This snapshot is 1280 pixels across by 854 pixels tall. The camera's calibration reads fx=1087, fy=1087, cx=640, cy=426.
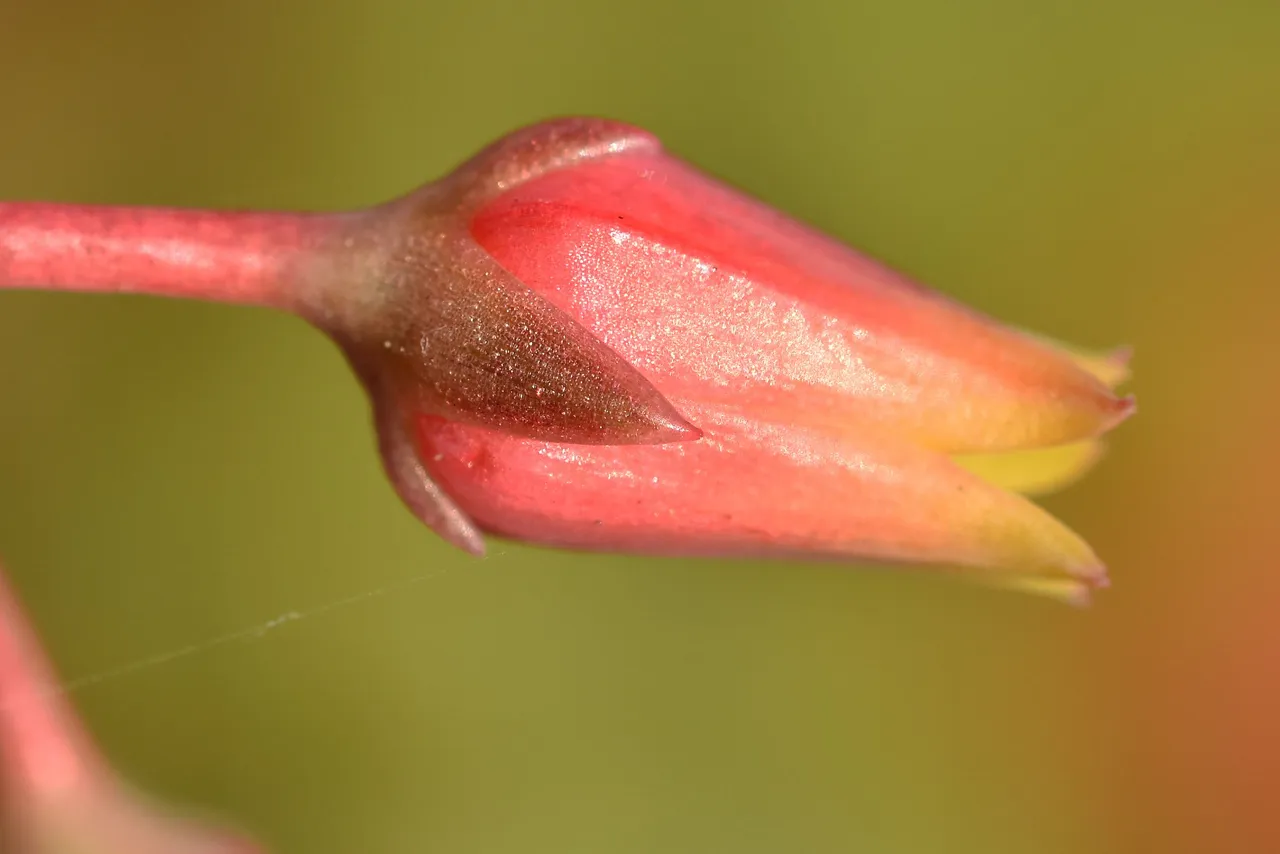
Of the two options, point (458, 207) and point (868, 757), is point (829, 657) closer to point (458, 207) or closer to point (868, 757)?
point (868, 757)

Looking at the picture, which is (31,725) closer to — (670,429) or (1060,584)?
(670,429)

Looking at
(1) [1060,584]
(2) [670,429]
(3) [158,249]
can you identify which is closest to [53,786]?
(3) [158,249]

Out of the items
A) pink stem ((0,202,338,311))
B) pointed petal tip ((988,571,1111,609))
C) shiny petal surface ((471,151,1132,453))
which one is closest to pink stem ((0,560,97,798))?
pink stem ((0,202,338,311))

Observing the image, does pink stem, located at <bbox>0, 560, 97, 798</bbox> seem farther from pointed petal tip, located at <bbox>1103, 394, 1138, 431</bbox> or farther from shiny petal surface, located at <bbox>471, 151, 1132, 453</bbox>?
pointed petal tip, located at <bbox>1103, 394, 1138, 431</bbox>

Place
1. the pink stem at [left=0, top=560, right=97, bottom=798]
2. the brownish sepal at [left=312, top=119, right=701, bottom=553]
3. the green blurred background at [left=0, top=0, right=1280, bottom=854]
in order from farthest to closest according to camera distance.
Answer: the green blurred background at [left=0, top=0, right=1280, bottom=854]
the pink stem at [left=0, top=560, right=97, bottom=798]
the brownish sepal at [left=312, top=119, right=701, bottom=553]

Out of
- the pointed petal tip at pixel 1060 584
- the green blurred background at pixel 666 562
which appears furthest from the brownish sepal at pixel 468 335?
the green blurred background at pixel 666 562

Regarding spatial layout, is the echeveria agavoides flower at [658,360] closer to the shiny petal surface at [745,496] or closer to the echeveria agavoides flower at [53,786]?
the shiny petal surface at [745,496]

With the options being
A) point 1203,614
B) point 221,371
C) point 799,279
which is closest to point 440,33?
point 221,371

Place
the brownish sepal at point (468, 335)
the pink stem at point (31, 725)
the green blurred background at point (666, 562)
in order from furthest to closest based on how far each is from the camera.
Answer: the green blurred background at point (666, 562) → the pink stem at point (31, 725) → the brownish sepal at point (468, 335)
